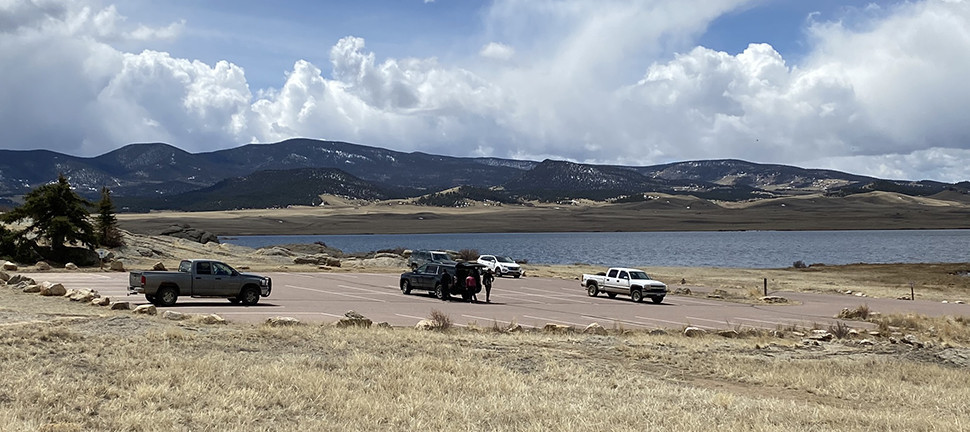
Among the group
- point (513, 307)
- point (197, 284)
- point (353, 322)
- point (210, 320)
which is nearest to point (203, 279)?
point (197, 284)

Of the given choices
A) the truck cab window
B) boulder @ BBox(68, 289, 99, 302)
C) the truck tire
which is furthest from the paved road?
boulder @ BBox(68, 289, 99, 302)

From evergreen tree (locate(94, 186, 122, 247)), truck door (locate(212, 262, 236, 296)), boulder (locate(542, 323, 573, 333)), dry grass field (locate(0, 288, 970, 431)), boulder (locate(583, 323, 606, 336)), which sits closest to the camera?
dry grass field (locate(0, 288, 970, 431))

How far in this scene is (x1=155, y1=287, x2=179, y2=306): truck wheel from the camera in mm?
26531

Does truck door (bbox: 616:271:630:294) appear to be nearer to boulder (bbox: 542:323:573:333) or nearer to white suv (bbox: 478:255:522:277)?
white suv (bbox: 478:255:522:277)

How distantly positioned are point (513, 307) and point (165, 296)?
500 inches

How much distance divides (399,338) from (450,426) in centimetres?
835

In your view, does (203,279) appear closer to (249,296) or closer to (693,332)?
(249,296)

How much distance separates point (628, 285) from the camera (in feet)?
129

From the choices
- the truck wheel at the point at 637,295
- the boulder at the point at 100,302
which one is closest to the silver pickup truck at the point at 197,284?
the boulder at the point at 100,302

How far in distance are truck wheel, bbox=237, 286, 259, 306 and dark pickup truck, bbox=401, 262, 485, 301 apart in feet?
27.5

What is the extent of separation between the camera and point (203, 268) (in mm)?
27641

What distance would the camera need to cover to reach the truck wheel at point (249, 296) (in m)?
28.3

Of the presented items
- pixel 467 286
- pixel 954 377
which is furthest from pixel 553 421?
pixel 467 286

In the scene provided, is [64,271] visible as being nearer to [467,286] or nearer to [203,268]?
[203,268]
